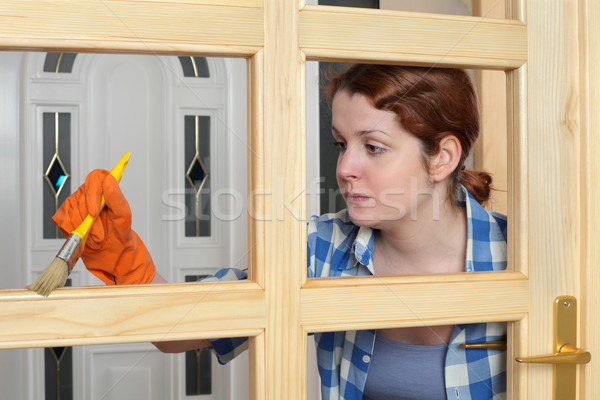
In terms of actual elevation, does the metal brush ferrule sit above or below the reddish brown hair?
below

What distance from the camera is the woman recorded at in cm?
88

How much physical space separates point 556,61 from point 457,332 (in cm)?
42

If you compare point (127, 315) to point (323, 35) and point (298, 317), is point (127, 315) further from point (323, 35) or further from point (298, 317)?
point (323, 35)

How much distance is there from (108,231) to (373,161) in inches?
16.0

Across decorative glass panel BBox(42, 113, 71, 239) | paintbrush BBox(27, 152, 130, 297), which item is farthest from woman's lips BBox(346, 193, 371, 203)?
decorative glass panel BBox(42, 113, 71, 239)

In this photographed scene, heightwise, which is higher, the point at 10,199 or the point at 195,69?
the point at 195,69

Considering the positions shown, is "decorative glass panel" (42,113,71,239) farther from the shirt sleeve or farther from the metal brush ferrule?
the metal brush ferrule

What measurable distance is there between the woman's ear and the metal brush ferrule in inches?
22.0

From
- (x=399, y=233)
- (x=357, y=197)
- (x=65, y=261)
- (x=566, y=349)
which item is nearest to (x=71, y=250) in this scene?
(x=65, y=261)

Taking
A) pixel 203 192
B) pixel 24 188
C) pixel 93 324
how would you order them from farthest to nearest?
1. pixel 203 192
2. pixel 24 188
3. pixel 93 324

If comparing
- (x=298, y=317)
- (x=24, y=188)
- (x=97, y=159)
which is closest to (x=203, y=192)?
(x=97, y=159)

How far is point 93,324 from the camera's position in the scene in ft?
2.02

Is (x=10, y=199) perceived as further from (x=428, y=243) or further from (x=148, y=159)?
(x=428, y=243)

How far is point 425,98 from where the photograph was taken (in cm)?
93
